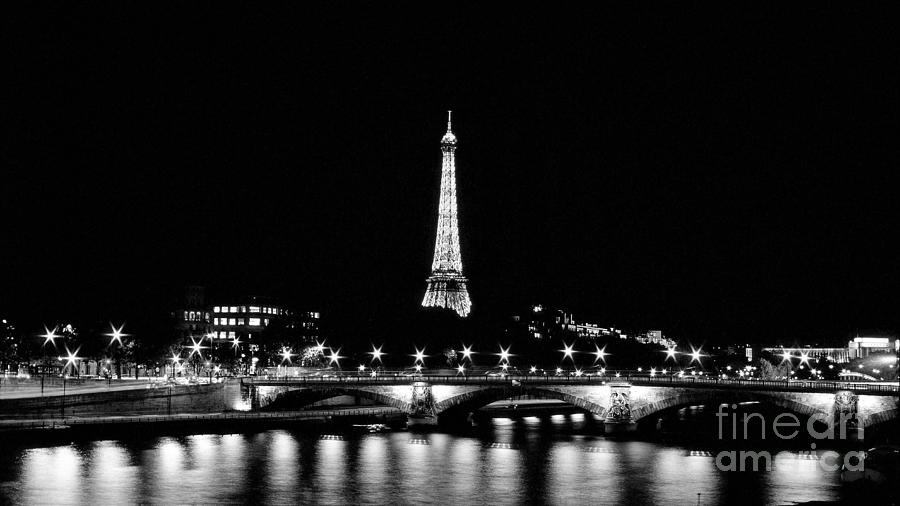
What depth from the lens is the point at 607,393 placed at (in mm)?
86188

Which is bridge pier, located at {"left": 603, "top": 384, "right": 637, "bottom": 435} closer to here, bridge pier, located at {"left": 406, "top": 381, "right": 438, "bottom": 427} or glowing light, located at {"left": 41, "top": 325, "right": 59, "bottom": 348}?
bridge pier, located at {"left": 406, "top": 381, "right": 438, "bottom": 427}

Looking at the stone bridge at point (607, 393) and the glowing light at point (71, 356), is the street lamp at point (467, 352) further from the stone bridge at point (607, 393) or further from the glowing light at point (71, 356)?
the glowing light at point (71, 356)

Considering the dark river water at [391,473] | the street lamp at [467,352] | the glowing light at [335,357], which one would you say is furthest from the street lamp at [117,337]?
the street lamp at [467,352]

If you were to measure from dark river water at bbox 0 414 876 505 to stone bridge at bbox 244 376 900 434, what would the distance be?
5.66 meters

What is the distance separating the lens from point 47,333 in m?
120

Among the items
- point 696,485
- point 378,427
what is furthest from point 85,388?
point 696,485

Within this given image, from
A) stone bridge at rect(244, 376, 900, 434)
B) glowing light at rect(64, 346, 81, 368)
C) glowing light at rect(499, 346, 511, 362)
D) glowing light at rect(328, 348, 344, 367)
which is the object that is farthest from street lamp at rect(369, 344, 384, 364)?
glowing light at rect(64, 346, 81, 368)

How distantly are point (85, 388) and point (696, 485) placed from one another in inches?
2293

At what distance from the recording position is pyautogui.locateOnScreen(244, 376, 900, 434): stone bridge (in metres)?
74.2

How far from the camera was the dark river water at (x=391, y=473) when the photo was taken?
2163 inches

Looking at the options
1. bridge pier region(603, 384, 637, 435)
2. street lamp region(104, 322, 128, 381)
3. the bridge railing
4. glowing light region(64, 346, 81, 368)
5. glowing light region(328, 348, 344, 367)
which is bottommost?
bridge pier region(603, 384, 637, 435)

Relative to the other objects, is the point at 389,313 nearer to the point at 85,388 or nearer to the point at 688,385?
the point at 85,388

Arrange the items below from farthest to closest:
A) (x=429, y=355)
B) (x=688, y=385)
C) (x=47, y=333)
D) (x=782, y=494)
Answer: (x=429, y=355), (x=47, y=333), (x=688, y=385), (x=782, y=494)

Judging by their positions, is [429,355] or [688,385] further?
[429,355]
